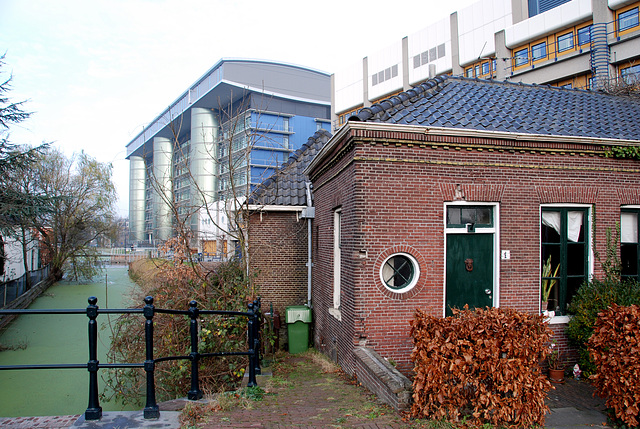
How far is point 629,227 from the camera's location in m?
9.33

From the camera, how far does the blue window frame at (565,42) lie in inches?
1233

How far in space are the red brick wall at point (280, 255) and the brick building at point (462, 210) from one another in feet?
14.2

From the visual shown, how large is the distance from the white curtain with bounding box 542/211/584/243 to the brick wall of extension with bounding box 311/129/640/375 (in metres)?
0.30

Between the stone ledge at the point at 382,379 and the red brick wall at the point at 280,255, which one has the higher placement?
the red brick wall at the point at 280,255

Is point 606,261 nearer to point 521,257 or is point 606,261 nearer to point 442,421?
point 521,257

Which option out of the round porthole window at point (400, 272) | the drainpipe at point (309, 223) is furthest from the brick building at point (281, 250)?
the round porthole window at point (400, 272)

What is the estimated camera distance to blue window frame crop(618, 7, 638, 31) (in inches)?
1103

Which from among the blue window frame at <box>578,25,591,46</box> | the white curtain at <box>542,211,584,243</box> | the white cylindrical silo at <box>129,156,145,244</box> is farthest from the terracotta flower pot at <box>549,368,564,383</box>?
the white cylindrical silo at <box>129,156,145,244</box>

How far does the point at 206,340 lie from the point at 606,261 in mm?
8073

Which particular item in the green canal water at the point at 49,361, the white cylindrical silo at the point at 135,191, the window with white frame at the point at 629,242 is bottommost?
the green canal water at the point at 49,361

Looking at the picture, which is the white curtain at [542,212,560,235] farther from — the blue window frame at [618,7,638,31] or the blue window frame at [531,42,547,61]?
the blue window frame at [531,42,547,61]

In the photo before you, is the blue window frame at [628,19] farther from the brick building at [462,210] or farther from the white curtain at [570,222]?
the white curtain at [570,222]

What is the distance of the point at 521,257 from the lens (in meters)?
8.59

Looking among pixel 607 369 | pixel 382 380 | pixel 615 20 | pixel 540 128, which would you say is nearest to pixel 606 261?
pixel 540 128
